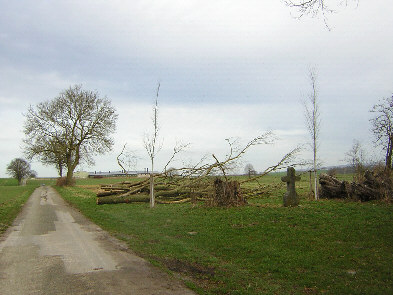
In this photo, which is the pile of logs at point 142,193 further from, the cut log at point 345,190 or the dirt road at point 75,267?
the dirt road at point 75,267

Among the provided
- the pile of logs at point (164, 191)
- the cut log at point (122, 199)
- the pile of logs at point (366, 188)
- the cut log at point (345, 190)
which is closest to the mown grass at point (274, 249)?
the pile of logs at point (366, 188)

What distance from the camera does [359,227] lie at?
8445 millimetres

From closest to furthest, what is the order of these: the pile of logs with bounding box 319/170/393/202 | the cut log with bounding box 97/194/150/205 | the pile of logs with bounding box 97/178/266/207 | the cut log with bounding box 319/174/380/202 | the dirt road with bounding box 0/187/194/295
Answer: the dirt road with bounding box 0/187/194/295
the pile of logs with bounding box 319/170/393/202
the cut log with bounding box 319/174/380/202
the pile of logs with bounding box 97/178/266/207
the cut log with bounding box 97/194/150/205

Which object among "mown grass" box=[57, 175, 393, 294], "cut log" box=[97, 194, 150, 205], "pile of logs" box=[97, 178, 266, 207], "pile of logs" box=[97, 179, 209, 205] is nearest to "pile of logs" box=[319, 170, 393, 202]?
"mown grass" box=[57, 175, 393, 294]

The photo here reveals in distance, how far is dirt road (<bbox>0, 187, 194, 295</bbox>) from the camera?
16.0 ft

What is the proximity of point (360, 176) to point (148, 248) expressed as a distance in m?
12.7

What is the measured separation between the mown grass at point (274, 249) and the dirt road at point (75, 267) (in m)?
0.50

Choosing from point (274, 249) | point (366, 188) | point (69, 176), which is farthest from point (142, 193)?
point (69, 176)

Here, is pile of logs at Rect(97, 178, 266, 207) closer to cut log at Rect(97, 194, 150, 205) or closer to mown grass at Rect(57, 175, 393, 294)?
cut log at Rect(97, 194, 150, 205)

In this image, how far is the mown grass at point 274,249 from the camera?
5.04 meters

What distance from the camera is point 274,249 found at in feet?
22.8

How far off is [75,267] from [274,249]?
400cm

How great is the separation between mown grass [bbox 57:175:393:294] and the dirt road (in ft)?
1.65

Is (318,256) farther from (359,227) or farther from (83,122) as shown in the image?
(83,122)
